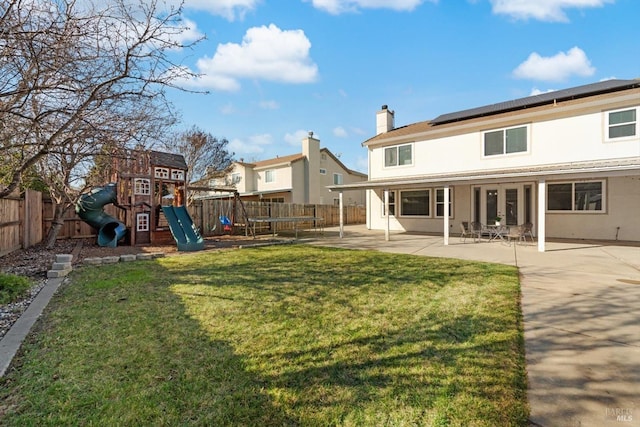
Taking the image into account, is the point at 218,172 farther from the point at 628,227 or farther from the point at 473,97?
the point at 628,227

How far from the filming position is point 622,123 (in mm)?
10734

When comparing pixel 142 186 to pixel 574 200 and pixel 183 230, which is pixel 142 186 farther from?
pixel 574 200

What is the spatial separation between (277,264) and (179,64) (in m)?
4.67

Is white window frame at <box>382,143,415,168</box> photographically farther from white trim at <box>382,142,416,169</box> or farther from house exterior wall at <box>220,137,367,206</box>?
house exterior wall at <box>220,137,367,206</box>

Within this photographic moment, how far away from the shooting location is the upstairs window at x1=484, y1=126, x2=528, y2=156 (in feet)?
41.9

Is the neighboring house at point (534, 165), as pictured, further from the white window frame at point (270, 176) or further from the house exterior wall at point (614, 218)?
the white window frame at point (270, 176)

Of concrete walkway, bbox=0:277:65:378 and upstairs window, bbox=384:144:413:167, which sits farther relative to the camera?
upstairs window, bbox=384:144:413:167

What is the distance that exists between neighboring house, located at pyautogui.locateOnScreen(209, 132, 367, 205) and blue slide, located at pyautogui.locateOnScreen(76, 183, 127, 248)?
545 inches

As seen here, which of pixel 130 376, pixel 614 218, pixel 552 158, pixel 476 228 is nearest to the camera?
pixel 130 376

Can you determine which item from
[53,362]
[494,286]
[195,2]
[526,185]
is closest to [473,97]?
[526,185]

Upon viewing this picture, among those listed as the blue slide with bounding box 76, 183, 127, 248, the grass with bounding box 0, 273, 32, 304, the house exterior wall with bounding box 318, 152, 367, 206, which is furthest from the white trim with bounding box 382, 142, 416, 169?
the grass with bounding box 0, 273, 32, 304

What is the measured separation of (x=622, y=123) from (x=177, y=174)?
1707 centimetres

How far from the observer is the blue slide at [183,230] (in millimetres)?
10289

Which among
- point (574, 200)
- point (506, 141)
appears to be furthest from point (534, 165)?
point (574, 200)
